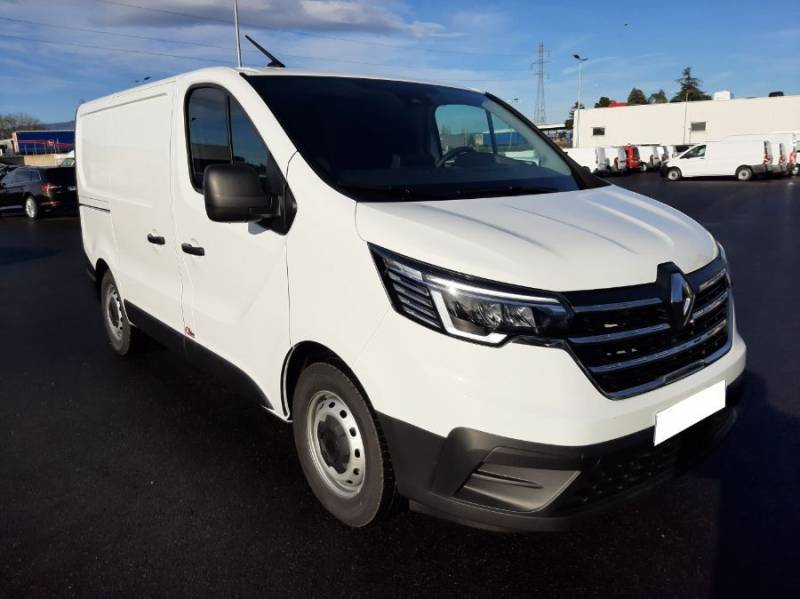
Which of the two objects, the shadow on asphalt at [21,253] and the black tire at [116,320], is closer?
the black tire at [116,320]

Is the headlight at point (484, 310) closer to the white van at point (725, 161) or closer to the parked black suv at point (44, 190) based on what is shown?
the parked black suv at point (44, 190)

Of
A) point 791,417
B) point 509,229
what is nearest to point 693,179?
point 791,417

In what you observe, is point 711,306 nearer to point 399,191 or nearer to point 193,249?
point 399,191

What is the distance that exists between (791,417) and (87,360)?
17.0 ft

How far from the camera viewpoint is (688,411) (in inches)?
98.3

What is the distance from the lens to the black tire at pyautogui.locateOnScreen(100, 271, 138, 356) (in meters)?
5.19

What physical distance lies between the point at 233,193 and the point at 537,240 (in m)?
1.29

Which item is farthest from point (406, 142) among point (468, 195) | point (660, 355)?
point (660, 355)

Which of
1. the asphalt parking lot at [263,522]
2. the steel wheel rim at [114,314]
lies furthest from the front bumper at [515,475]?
the steel wheel rim at [114,314]

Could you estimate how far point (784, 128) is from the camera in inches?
1941

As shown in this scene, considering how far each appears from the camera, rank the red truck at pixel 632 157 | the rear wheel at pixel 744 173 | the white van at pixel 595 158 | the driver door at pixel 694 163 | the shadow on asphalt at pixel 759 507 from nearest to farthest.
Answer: the shadow on asphalt at pixel 759 507, the rear wheel at pixel 744 173, the driver door at pixel 694 163, the white van at pixel 595 158, the red truck at pixel 632 157

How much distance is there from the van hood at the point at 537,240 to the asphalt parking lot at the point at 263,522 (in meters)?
1.02

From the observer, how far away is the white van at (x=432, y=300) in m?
2.21

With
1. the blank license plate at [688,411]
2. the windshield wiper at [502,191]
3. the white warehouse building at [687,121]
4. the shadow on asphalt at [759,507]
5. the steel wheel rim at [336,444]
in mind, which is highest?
the white warehouse building at [687,121]
